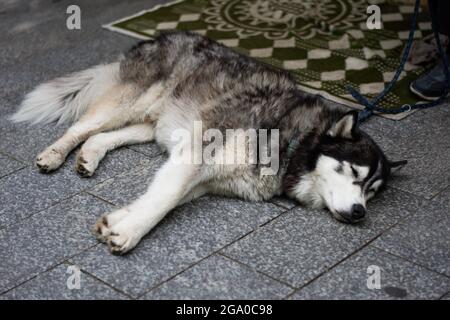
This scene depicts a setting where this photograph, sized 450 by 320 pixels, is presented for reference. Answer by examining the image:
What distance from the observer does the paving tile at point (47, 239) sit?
3297mm

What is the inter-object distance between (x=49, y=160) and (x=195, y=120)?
86cm

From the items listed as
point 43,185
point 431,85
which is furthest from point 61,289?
point 431,85

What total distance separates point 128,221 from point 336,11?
397cm

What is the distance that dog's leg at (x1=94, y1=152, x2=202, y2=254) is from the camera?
11.1 feet

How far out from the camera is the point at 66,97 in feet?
15.5

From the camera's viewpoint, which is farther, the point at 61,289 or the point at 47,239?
the point at 47,239

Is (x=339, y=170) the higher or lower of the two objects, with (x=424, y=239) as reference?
higher

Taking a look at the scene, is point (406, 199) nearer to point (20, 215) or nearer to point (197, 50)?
point (197, 50)

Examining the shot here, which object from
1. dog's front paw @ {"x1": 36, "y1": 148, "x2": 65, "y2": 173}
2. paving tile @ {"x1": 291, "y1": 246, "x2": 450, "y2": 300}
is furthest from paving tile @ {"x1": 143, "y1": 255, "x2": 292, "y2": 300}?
dog's front paw @ {"x1": 36, "y1": 148, "x2": 65, "y2": 173}

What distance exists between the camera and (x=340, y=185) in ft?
12.1

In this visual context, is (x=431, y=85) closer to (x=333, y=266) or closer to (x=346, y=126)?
(x=346, y=126)

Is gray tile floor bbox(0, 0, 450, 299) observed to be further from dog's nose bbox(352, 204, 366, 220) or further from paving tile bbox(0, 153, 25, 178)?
dog's nose bbox(352, 204, 366, 220)

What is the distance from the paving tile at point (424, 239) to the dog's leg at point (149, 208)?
1000mm
